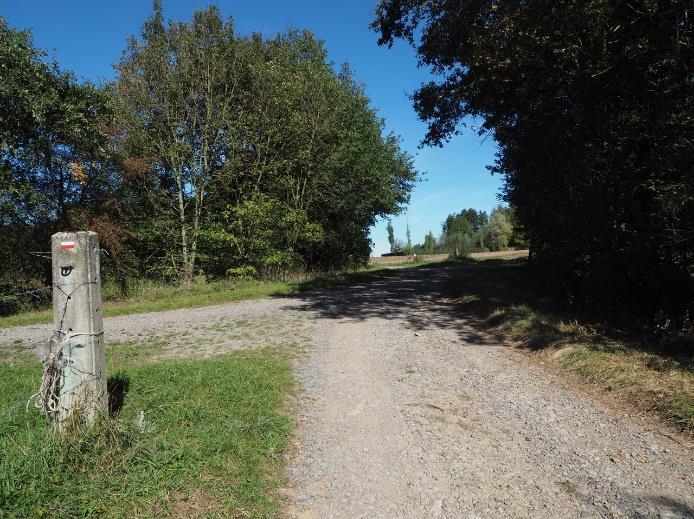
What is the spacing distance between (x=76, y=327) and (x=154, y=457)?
112 centimetres

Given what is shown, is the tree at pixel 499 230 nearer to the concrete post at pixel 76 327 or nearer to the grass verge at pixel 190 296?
the grass verge at pixel 190 296

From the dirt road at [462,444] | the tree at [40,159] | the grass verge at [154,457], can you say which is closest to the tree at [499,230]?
the tree at [40,159]

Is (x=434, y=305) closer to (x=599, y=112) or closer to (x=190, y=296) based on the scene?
(x=599, y=112)

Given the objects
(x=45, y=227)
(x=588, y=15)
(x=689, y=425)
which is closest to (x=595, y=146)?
(x=588, y=15)

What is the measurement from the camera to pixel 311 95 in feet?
68.6

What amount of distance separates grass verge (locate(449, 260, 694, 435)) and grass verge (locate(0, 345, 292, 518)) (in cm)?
380

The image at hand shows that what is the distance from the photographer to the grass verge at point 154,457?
8.81ft

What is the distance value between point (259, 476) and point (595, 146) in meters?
8.22

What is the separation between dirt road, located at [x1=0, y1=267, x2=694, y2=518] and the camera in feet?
10.0

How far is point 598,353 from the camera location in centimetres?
597

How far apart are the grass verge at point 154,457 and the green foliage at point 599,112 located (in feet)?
21.9

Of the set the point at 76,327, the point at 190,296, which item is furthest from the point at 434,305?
the point at 76,327

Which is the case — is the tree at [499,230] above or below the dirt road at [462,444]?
above

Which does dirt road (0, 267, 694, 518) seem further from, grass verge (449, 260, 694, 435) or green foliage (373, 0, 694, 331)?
green foliage (373, 0, 694, 331)
